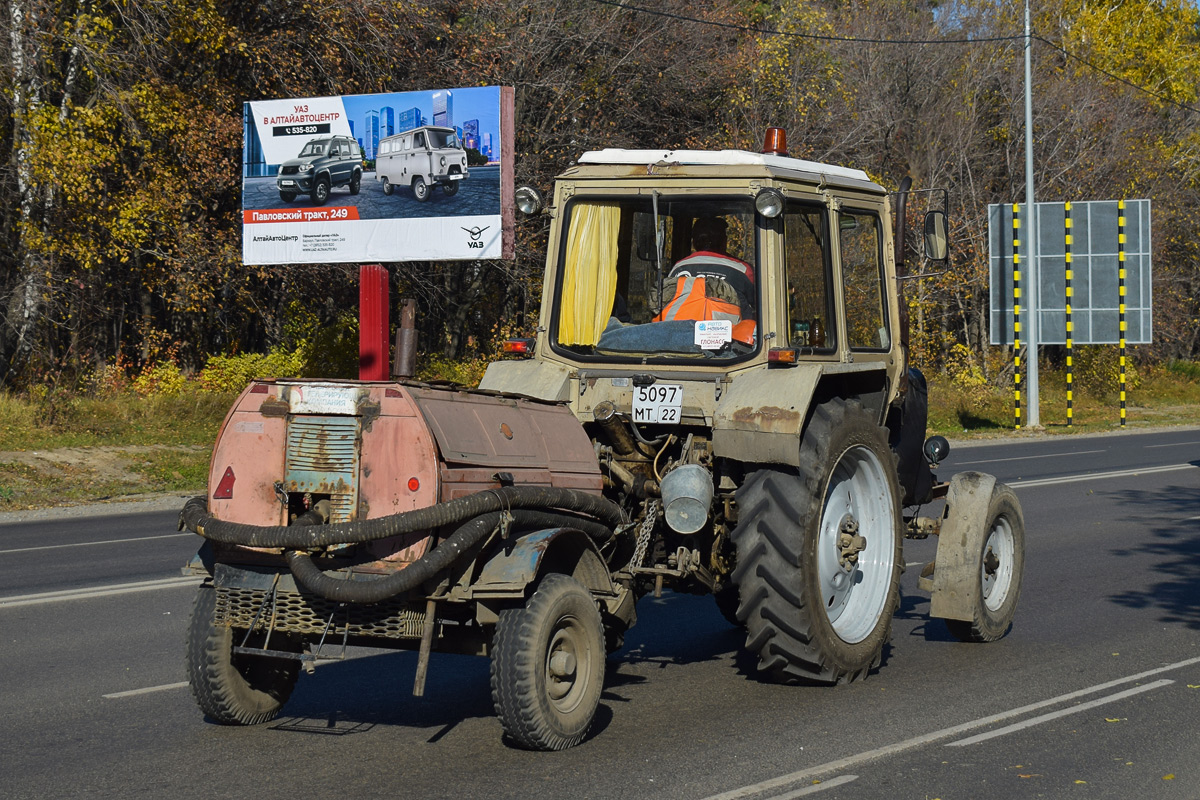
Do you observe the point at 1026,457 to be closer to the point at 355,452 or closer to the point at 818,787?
the point at 818,787

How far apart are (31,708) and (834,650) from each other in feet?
13.0

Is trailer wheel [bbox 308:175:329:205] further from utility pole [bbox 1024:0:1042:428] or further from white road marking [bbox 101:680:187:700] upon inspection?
white road marking [bbox 101:680:187:700]

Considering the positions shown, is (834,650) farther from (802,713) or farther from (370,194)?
(370,194)

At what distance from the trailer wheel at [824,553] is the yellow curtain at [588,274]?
141cm

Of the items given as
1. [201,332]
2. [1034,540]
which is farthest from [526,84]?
[1034,540]

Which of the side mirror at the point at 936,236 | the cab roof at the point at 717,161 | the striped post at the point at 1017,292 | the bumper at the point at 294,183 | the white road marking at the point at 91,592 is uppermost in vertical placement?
the bumper at the point at 294,183

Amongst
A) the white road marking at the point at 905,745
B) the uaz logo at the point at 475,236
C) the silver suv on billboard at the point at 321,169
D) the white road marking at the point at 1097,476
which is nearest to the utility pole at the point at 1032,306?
the white road marking at the point at 1097,476

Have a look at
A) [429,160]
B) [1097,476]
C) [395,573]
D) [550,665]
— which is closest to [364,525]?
[395,573]

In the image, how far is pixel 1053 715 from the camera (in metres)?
6.80

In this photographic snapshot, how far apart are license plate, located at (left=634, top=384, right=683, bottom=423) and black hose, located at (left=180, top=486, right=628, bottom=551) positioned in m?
1.39

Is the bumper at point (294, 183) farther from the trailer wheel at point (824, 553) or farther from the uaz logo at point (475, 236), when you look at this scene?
the trailer wheel at point (824, 553)

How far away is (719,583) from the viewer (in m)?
7.44

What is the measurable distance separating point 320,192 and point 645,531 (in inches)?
780

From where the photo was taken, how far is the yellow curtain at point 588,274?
26.2ft
